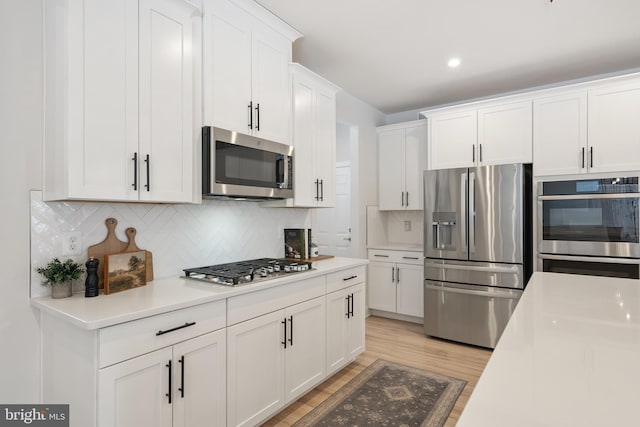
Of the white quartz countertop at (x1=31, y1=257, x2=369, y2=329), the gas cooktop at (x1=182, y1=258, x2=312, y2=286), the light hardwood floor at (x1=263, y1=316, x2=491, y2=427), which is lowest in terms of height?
the light hardwood floor at (x1=263, y1=316, x2=491, y2=427)

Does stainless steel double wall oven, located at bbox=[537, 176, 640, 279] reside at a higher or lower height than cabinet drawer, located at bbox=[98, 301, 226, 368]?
higher

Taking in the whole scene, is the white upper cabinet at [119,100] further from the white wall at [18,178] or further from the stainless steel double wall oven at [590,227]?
the stainless steel double wall oven at [590,227]

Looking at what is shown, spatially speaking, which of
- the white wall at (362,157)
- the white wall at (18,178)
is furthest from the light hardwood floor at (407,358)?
the white wall at (18,178)

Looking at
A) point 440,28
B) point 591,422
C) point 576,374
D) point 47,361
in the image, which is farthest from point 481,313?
point 47,361

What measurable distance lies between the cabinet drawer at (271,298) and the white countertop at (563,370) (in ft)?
4.39

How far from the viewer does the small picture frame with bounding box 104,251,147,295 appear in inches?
71.6

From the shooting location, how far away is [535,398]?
2.38 feet

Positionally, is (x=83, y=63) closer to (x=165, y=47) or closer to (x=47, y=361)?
(x=165, y=47)

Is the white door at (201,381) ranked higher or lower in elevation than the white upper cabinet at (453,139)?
lower

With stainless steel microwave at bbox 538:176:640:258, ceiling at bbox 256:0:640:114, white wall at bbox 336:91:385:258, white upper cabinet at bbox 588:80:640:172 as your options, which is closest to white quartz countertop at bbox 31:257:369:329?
ceiling at bbox 256:0:640:114

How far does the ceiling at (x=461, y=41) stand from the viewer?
2434mm

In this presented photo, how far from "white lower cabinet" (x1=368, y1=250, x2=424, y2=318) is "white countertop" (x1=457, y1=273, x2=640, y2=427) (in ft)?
8.93

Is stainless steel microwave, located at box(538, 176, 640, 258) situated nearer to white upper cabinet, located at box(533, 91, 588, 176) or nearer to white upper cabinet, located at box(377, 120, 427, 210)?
white upper cabinet, located at box(533, 91, 588, 176)

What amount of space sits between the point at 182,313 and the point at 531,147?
11.5 feet
